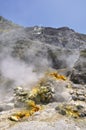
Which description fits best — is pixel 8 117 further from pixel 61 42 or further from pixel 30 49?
pixel 61 42

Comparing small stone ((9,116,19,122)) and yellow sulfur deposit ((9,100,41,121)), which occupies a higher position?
yellow sulfur deposit ((9,100,41,121))

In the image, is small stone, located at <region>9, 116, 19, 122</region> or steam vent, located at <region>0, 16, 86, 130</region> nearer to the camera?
steam vent, located at <region>0, 16, 86, 130</region>

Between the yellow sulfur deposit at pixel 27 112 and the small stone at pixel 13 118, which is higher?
the yellow sulfur deposit at pixel 27 112

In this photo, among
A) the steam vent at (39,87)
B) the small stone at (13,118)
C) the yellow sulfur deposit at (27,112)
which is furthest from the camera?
the yellow sulfur deposit at (27,112)

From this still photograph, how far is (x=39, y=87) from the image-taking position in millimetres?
44562

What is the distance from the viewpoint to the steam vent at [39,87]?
1293 inches

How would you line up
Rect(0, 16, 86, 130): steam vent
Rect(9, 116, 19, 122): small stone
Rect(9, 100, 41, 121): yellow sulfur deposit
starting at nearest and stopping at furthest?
Rect(0, 16, 86, 130): steam vent
Rect(9, 116, 19, 122): small stone
Rect(9, 100, 41, 121): yellow sulfur deposit

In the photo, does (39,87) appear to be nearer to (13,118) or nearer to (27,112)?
(27,112)

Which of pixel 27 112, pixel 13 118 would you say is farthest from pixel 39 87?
pixel 13 118

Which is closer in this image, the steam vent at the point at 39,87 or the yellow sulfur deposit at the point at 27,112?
the steam vent at the point at 39,87

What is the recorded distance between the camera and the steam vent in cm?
3284

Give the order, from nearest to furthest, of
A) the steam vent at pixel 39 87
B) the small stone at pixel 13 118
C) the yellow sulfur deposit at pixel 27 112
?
the steam vent at pixel 39 87 < the small stone at pixel 13 118 < the yellow sulfur deposit at pixel 27 112

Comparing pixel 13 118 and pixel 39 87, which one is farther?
pixel 39 87

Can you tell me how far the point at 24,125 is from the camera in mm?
31250
